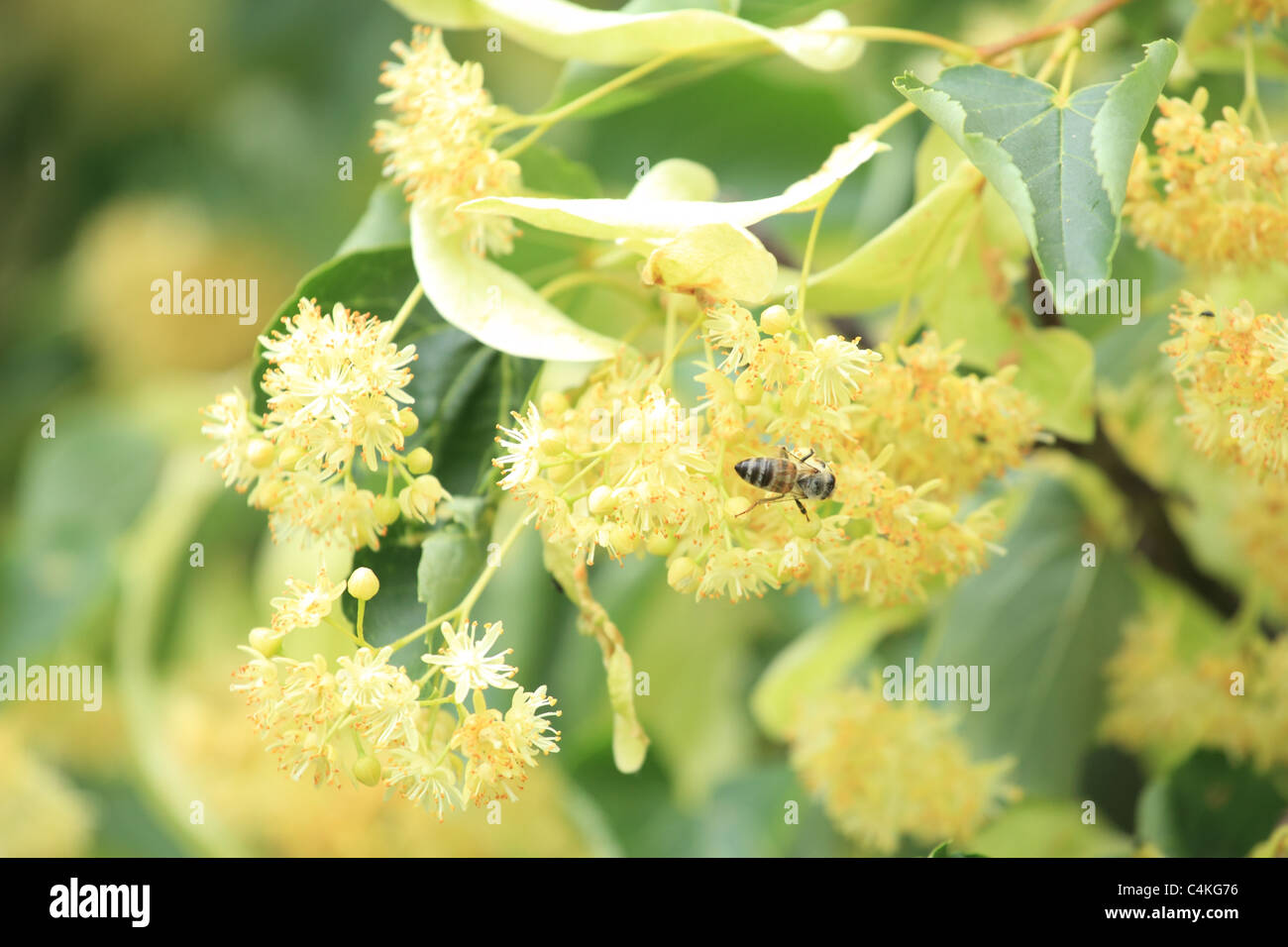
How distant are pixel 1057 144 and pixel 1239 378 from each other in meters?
0.14

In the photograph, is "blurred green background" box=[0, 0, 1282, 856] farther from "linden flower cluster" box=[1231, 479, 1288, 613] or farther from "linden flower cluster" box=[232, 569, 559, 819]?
"linden flower cluster" box=[232, 569, 559, 819]

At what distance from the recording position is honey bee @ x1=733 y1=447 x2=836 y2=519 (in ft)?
1.57

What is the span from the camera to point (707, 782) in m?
1.14

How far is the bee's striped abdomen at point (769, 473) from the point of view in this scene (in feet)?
1.56

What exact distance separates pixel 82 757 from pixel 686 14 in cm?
112

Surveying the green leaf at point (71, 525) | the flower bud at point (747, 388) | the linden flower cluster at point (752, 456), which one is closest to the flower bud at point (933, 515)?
Result: the linden flower cluster at point (752, 456)

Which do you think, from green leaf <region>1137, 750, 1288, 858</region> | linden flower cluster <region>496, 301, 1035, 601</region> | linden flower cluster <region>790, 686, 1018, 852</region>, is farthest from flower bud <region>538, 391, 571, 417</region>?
green leaf <region>1137, 750, 1288, 858</region>

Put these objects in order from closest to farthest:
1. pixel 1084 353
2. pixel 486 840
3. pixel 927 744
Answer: pixel 1084 353, pixel 927 744, pixel 486 840

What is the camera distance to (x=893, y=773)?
2.58ft

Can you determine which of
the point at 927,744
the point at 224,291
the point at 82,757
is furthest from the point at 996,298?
the point at 224,291

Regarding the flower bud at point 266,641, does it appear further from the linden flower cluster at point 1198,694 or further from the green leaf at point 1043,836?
the linden flower cluster at point 1198,694

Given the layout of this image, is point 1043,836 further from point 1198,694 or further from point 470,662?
point 470,662

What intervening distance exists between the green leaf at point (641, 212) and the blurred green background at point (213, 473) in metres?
0.21
